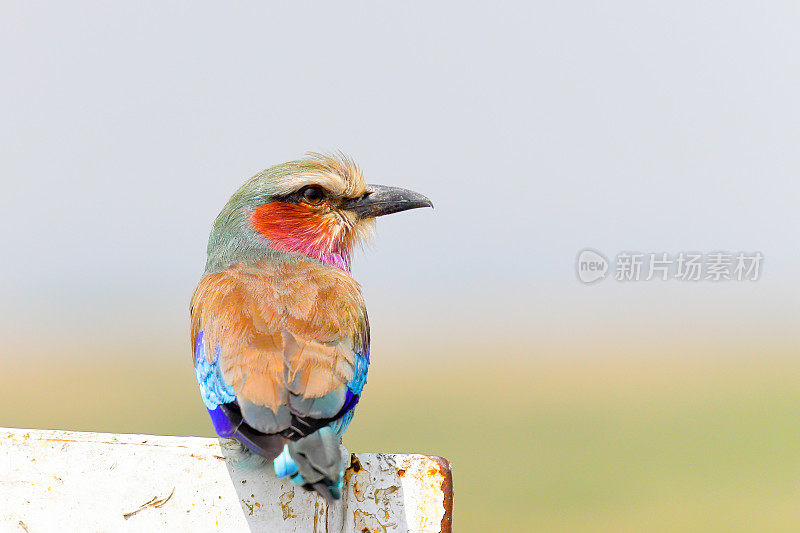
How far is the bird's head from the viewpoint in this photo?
2191 mm

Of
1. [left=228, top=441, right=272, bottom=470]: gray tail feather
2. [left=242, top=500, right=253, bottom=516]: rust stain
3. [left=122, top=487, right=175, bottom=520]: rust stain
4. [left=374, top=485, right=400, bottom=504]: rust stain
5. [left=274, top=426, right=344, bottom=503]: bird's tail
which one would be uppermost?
[left=274, top=426, right=344, bottom=503]: bird's tail

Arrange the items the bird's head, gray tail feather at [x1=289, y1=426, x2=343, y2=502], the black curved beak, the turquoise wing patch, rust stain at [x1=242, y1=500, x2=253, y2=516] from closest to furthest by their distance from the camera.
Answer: gray tail feather at [x1=289, y1=426, x2=343, y2=502] < rust stain at [x1=242, y1=500, x2=253, y2=516] < the turquoise wing patch < the bird's head < the black curved beak

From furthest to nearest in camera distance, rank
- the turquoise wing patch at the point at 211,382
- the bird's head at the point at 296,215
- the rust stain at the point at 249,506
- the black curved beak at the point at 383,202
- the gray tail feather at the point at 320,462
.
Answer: the black curved beak at the point at 383,202 → the bird's head at the point at 296,215 → the turquoise wing patch at the point at 211,382 → the rust stain at the point at 249,506 → the gray tail feather at the point at 320,462

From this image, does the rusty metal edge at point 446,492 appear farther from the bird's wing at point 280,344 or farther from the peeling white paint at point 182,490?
the bird's wing at point 280,344

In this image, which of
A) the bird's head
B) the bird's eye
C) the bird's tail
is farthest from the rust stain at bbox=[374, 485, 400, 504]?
the bird's eye

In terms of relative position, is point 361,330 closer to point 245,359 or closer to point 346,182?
point 245,359

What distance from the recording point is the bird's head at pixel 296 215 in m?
2.19

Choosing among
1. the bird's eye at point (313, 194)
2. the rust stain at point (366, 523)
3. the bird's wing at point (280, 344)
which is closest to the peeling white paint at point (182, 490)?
the rust stain at point (366, 523)

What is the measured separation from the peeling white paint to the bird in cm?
7

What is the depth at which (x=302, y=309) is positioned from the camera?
1.77 metres

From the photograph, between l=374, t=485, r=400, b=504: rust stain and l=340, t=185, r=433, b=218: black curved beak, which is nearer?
l=374, t=485, r=400, b=504: rust stain

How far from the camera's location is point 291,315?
174 cm

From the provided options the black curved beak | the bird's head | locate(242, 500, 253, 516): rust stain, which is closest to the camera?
locate(242, 500, 253, 516): rust stain

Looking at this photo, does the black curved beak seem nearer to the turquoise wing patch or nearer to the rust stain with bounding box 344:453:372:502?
the turquoise wing patch
